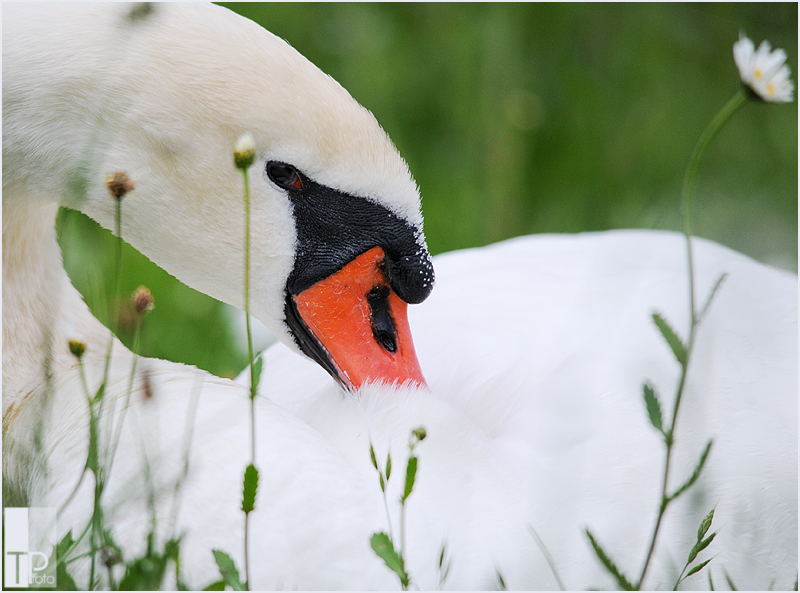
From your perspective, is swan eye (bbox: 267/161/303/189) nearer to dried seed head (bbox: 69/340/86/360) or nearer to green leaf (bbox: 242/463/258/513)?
dried seed head (bbox: 69/340/86/360)

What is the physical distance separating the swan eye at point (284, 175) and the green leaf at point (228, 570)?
650mm

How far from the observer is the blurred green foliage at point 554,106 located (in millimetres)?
3789

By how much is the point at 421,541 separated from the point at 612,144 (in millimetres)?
3102

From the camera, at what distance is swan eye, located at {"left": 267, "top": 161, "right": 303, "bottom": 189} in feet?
5.09

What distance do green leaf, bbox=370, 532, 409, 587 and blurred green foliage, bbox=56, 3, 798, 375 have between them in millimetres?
2599

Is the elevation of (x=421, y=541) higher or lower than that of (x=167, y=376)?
lower

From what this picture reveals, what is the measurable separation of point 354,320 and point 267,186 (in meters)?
0.29

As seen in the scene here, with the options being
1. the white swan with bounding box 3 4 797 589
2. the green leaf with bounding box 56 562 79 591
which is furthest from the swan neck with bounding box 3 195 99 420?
the green leaf with bounding box 56 562 79 591

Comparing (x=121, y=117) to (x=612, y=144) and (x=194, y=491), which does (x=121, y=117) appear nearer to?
(x=194, y=491)

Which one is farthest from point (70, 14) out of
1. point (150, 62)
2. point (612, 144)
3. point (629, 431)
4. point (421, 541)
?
point (612, 144)

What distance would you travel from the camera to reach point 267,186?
156 centimetres

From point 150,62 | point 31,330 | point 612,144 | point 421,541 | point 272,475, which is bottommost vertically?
point 421,541

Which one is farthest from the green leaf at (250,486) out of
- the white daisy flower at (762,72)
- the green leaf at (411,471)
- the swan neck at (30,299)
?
the white daisy flower at (762,72)

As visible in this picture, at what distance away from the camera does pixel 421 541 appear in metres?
1.34
